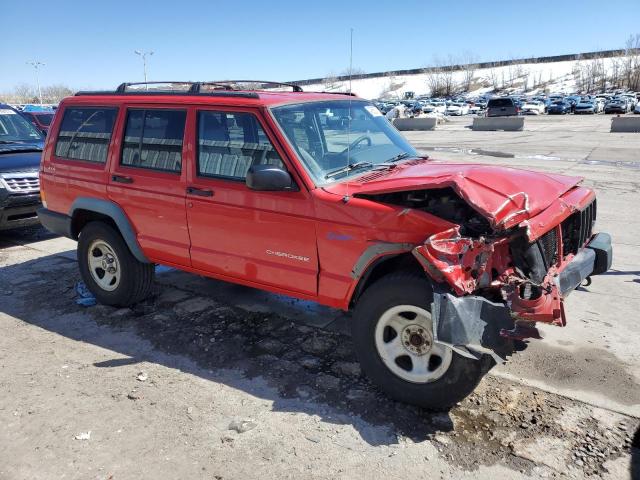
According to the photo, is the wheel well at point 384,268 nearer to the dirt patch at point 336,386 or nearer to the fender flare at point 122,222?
the dirt patch at point 336,386

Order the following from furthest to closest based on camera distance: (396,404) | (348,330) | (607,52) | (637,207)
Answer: (607,52) → (637,207) → (348,330) → (396,404)

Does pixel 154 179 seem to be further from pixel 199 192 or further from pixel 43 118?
pixel 43 118

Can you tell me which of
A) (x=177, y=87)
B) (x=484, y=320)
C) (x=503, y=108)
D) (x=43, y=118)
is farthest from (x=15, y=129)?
(x=503, y=108)

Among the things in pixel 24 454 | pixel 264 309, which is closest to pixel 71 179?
pixel 264 309

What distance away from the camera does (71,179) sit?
17.1ft

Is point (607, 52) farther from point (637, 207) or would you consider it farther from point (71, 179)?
point (71, 179)

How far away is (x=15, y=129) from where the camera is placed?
9.35 meters

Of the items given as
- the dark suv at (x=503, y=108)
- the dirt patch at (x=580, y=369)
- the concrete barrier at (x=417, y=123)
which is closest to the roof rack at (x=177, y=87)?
the dirt patch at (x=580, y=369)

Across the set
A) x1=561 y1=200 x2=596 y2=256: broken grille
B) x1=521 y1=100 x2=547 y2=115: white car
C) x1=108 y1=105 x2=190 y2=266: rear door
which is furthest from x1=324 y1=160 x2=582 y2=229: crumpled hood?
x1=521 y1=100 x2=547 y2=115: white car

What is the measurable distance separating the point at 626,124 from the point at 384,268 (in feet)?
91.9

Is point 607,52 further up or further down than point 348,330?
further up

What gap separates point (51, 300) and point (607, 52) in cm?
12913

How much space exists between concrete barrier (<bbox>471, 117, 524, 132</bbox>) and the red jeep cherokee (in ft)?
92.1

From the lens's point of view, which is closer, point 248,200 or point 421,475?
point 421,475
